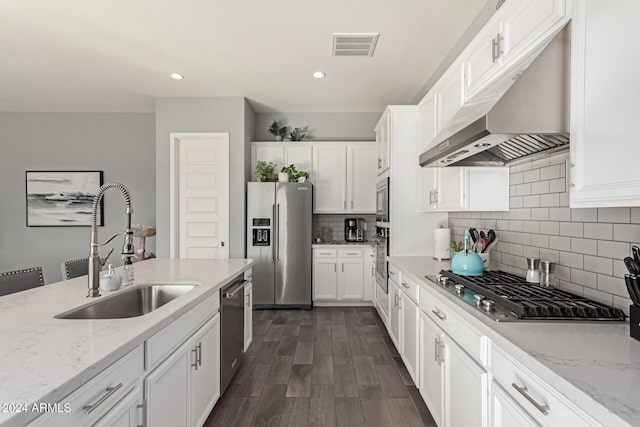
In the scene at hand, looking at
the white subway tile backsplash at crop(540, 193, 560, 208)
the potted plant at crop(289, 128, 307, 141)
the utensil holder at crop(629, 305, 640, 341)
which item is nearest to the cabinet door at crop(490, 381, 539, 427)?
the utensil holder at crop(629, 305, 640, 341)

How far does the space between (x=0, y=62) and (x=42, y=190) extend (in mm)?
2267

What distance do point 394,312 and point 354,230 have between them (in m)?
2.15

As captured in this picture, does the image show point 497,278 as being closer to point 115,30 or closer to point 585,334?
point 585,334

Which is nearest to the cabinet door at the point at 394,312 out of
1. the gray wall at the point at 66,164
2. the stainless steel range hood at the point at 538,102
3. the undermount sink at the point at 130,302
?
the undermount sink at the point at 130,302

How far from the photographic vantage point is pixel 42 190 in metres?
5.30

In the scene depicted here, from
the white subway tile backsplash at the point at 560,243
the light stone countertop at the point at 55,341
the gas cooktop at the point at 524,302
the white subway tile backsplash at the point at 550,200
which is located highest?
the white subway tile backsplash at the point at 550,200

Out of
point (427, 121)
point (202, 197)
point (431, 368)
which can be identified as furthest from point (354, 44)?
point (202, 197)

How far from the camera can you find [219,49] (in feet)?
10.8

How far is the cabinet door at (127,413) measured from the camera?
3.48 ft

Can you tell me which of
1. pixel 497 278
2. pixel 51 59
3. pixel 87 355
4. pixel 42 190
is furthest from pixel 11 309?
pixel 42 190

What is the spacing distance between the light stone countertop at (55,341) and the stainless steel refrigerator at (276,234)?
2.67 meters

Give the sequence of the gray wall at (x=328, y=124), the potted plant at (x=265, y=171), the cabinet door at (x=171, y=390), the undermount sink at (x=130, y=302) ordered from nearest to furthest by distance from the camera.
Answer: the cabinet door at (x=171, y=390) < the undermount sink at (x=130, y=302) < the potted plant at (x=265, y=171) < the gray wall at (x=328, y=124)

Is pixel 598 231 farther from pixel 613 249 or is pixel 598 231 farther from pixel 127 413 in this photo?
pixel 127 413

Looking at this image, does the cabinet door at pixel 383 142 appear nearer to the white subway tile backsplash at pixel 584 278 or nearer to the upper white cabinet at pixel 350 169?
the upper white cabinet at pixel 350 169
